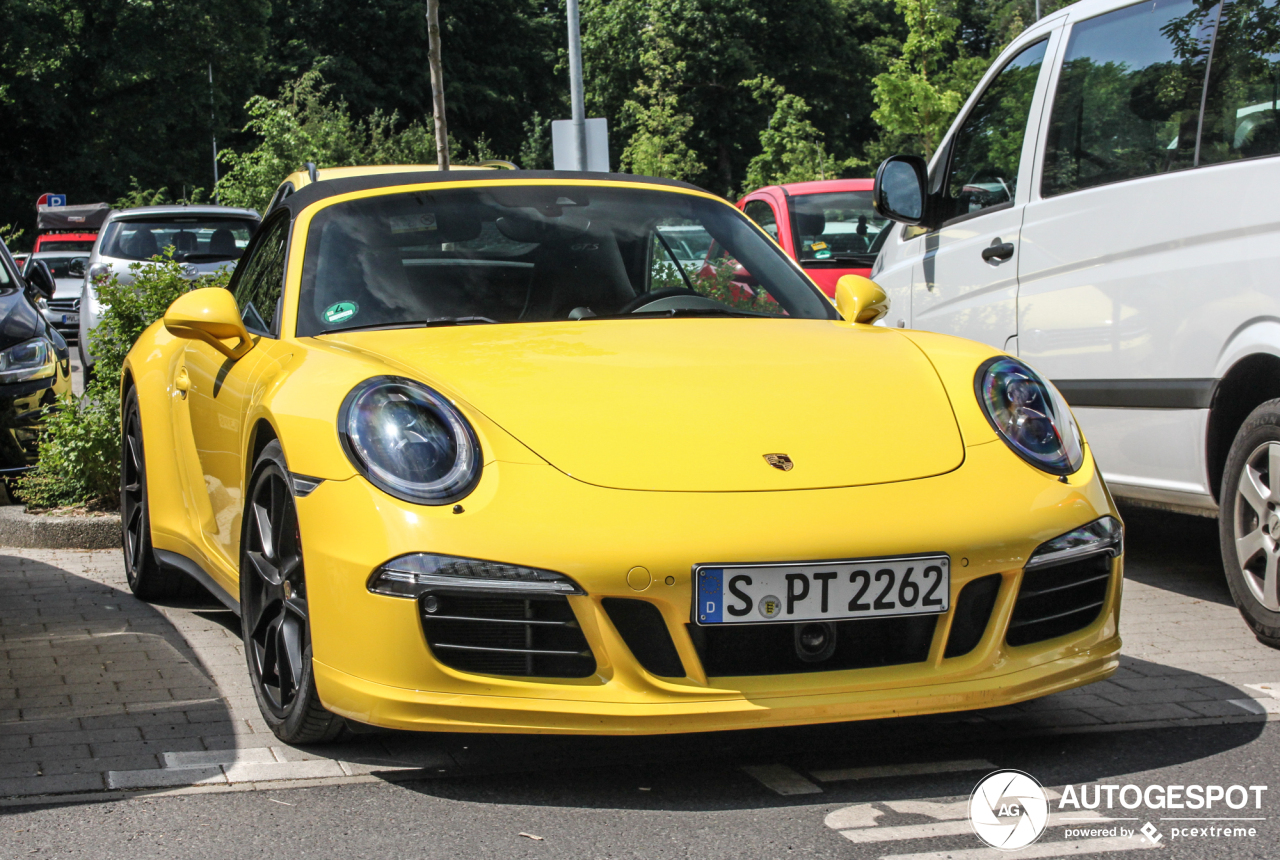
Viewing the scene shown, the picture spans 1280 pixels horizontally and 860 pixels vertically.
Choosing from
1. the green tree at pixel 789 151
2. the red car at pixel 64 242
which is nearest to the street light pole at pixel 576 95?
the red car at pixel 64 242

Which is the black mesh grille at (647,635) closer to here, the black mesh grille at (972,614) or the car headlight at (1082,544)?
the black mesh grille at (972,614)

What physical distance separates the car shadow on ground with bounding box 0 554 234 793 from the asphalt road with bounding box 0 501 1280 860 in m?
0.01

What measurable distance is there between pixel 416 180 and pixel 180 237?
9.76 metres

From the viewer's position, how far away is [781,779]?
3.29m

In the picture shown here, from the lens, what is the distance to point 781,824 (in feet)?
9.79

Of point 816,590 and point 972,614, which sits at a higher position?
point 816,590

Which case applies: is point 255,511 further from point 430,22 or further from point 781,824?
point 430,22

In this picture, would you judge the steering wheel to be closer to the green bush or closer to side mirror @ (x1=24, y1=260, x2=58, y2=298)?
the green bush

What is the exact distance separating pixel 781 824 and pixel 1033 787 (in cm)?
59

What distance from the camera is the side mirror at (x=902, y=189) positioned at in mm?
6282

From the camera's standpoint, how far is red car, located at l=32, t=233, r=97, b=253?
94.6 feet

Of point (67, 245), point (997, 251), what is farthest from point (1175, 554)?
point (67, 245)

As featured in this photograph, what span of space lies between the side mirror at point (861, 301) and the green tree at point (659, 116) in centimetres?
3564

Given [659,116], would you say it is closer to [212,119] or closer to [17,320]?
[212,119]
